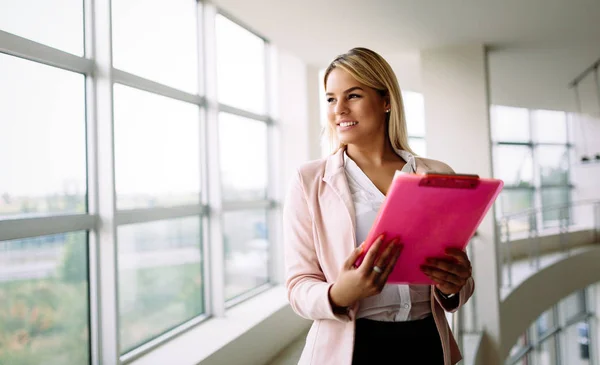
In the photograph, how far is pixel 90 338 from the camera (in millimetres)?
2221

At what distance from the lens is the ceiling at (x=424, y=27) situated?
3.33 m

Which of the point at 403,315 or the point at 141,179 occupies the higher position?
the point at 141,179

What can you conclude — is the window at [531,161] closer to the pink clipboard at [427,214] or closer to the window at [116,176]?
the window at [116,176]

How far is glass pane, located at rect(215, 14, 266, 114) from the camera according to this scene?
12.2 feet

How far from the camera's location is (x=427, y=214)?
2.83 feet

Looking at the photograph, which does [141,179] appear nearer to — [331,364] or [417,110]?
[331,364]

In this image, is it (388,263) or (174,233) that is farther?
(174,233)

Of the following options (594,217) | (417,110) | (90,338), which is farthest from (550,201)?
(90,338)

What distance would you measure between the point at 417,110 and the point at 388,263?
6595 mm

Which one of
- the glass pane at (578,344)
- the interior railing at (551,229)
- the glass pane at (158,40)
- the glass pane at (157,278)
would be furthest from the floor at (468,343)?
the glass pane at (578,344)

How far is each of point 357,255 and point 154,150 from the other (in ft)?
7.21

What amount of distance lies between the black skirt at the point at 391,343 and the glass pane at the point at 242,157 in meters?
2.80

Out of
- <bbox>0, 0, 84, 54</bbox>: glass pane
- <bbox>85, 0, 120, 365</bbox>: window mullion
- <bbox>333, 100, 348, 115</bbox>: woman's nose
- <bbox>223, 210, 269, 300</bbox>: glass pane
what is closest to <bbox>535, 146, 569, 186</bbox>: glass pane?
<bbox>223, 210, 269, 300</bbox>: glass pane

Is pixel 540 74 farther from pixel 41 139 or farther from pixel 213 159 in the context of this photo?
pixel 41 139
